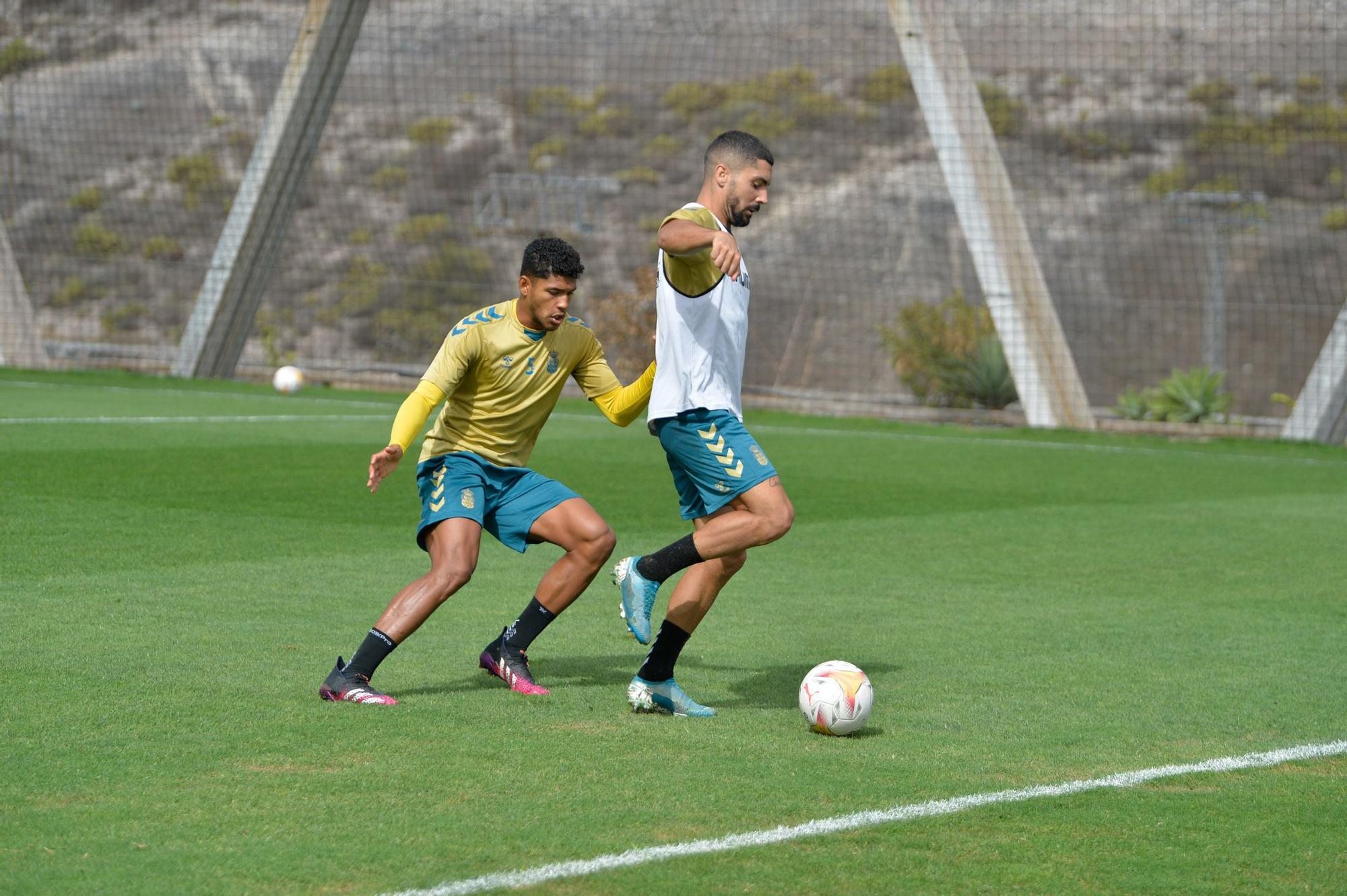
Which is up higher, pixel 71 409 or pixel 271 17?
pixel 271 17

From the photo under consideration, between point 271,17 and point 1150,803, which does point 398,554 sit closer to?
point 1150,803

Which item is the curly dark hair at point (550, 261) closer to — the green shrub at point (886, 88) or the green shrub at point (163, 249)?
the green shrub at point (163, 249)

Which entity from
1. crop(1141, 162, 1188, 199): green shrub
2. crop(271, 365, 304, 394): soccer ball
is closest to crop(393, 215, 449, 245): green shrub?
crop(1141, 162, 1188, 199): green shrub

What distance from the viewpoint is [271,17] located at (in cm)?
6312

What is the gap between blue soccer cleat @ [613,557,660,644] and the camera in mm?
5820

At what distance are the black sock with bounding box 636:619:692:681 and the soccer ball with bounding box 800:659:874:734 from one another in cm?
50

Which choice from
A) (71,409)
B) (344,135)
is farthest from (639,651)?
(344,135)

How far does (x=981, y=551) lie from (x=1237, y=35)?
58.0 m

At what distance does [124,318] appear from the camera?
1742 inches

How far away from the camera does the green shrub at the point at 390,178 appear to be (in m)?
52.3

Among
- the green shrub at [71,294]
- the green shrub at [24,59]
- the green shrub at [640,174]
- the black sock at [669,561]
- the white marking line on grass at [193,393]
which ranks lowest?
the green shrub at [71,294]

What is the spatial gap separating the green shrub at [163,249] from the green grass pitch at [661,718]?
128ft

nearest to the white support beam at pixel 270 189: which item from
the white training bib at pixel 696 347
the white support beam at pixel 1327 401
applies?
the white support beam at pixel 1327 401

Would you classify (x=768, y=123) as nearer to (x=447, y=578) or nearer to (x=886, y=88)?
(x=886, y=88)
